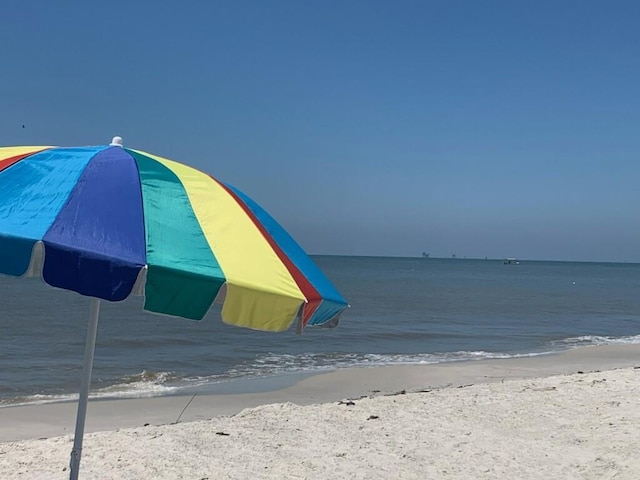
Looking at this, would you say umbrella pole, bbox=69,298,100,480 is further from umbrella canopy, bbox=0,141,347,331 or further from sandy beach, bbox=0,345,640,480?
sandy beach, bbox=0,345,640,480

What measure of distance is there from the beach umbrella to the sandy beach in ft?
12.3

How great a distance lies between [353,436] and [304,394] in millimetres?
4277

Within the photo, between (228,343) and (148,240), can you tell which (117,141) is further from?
(228,343)

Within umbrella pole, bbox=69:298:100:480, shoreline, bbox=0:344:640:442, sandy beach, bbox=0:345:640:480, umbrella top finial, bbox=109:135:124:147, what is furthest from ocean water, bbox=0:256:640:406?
umbrella top finial, bbox=109:135:124:147

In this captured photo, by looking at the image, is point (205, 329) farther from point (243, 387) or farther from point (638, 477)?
point (638, 477)

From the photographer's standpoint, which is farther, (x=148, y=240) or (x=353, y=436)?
(x=353, y=436)

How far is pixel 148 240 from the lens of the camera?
2.38 meters

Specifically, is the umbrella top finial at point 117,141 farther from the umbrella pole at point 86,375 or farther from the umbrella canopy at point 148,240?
the umbrella pole at point 86,375

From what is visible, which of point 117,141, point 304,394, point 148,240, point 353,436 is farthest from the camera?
point 304,394

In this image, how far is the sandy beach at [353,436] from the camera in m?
6.13

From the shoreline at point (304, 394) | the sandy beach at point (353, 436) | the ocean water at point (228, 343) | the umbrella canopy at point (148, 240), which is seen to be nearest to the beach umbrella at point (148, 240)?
the umbrella canopy at point (148, 240)

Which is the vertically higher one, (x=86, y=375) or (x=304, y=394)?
(x=86, y=375)

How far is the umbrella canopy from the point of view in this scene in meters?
2.21

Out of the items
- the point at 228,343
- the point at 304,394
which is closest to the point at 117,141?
the point at 304,394
